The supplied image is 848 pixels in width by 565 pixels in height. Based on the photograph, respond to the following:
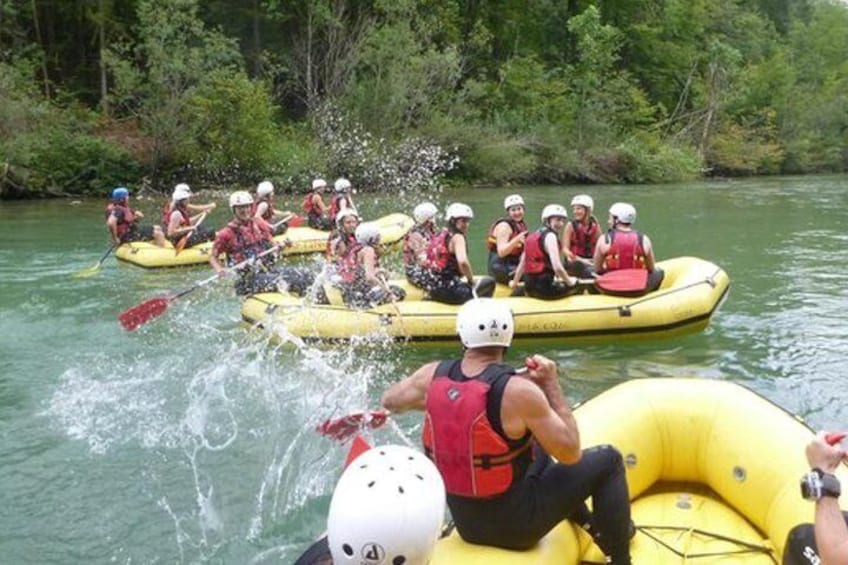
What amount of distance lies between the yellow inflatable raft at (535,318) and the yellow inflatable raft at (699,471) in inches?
133

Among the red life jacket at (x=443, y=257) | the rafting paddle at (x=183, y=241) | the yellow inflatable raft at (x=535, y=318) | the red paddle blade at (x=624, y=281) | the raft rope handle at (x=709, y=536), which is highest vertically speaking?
the red life jacket at (x=443, y=257)

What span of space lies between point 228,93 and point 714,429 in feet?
66.9

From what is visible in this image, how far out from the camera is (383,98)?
2491 cm

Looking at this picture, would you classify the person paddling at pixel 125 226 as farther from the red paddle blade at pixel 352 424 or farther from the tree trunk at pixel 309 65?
the tree trunk at pixel 309 65

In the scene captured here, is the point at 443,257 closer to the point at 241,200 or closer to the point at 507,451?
the point at 241,200

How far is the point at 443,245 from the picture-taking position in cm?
797

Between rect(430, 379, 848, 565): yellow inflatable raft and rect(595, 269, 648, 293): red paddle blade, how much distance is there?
3.67m

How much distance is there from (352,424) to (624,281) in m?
4.78

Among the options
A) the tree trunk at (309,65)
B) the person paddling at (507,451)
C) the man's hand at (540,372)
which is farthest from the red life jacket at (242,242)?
the tree trunk at (309,65)

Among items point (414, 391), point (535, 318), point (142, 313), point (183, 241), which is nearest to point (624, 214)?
point (535, 318)

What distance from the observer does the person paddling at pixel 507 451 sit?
2914mm

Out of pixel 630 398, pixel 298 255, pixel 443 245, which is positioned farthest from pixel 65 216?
pixel 630 398

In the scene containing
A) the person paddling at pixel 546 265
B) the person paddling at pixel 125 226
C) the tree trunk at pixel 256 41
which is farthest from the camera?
the tree trunk at pixel 256 41

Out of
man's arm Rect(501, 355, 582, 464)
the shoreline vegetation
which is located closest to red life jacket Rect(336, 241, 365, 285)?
man's arm Rect(501, 355, 582, 464)
